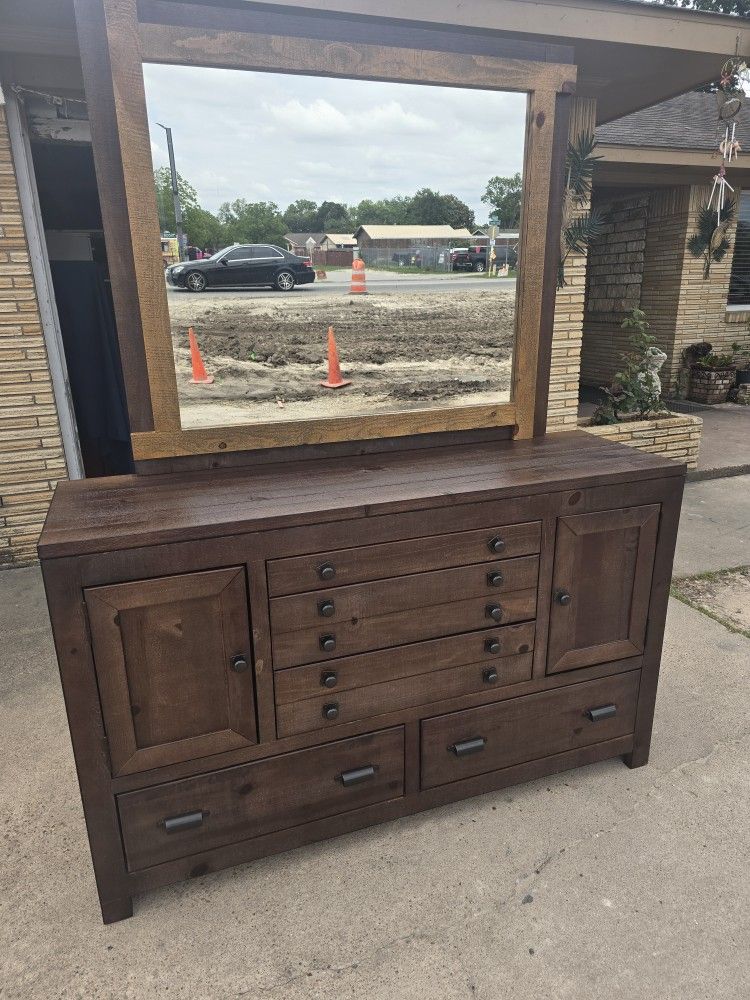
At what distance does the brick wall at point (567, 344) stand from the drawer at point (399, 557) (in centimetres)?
326

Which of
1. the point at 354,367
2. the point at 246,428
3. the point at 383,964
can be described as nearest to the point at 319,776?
the point at 383,964

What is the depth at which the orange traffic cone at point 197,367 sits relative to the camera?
6.43 feet

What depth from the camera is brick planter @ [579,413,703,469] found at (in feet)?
17.5

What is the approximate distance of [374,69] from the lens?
1.92m

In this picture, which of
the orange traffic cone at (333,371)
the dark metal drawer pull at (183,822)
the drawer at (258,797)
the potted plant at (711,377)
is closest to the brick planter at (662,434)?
the potted plant at (711,377)

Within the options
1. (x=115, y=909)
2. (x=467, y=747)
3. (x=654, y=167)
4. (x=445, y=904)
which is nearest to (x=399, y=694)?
(x=467, y=747)

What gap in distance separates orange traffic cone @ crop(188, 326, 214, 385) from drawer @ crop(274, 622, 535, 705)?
2.98ft

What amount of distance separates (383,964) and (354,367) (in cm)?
171

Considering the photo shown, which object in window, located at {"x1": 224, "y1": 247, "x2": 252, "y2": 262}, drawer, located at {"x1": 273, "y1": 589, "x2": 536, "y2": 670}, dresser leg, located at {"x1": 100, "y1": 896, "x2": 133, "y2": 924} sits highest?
window, located at {"x1": 224, "y1": 247, "x2": 252, "y2": 262}

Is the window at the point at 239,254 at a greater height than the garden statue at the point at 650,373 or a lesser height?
greater

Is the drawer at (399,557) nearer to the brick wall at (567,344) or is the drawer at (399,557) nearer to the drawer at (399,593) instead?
the drawer at (399,593)

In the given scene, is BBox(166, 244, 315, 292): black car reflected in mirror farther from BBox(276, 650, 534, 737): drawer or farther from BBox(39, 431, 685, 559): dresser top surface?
BBox(276, 650, 534, 737): drawer

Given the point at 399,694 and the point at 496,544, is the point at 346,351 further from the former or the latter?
the point at 399,694

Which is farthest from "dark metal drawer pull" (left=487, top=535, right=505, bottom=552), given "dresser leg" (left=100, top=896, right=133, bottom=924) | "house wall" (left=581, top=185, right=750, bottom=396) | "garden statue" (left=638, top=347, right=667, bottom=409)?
"house wall" (left=581, top=185, right=750, bottom=396)
